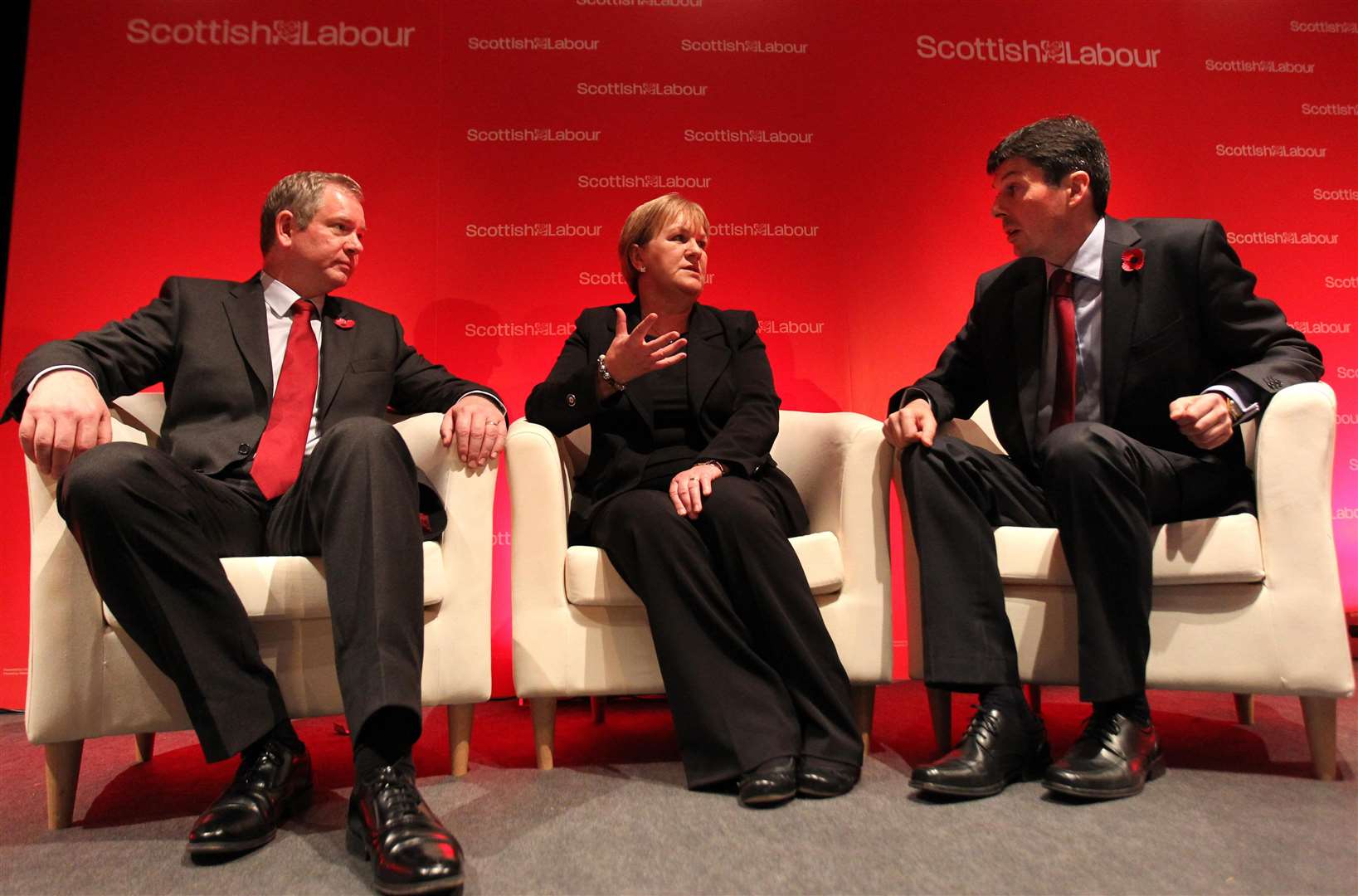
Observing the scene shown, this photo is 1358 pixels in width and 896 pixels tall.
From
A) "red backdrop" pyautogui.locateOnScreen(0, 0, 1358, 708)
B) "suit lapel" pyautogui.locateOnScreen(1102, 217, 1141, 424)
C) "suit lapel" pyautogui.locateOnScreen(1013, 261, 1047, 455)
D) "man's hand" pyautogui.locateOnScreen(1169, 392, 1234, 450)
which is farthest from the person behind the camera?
"red backdrop" pyautogui.locateOnScreen(0, 0, 1358, 708)

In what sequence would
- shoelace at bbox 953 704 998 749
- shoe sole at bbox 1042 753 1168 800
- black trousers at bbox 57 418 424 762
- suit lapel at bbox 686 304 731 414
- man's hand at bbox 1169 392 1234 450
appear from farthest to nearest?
1. suit lapel at bbox 686 304 731 414
2. man's hand at bbox 1169 392 1234 450
3. shoelace at bbox 953 704 998 749
4. shoe sole at bbox 1042 753 1168 800
5. black trousers at bbox 57 418 424 762

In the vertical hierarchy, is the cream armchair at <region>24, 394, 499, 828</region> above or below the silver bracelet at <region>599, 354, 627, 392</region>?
below

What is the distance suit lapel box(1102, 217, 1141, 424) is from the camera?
6.63 feet

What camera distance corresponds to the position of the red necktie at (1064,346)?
209cm

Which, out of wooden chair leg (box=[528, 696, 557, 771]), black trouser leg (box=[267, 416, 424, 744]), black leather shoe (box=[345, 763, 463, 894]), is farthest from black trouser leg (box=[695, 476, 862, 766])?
black leather shoe (box=[345, 763, 463, 894])

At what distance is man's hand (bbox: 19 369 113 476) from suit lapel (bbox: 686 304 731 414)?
1.18 m

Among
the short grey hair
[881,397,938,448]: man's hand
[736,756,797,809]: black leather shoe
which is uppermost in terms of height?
the short grey hair

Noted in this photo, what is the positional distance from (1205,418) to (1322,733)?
0.61m

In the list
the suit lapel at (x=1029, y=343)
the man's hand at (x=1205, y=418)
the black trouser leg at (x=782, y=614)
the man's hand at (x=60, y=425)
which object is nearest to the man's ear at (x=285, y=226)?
the man's hand at (x=60, y=425)

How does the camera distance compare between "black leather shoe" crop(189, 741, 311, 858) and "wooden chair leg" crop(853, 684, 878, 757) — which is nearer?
"black leather shoe" crop(189, 741, 311, 858)

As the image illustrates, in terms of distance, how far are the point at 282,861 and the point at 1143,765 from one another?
4.63 ft

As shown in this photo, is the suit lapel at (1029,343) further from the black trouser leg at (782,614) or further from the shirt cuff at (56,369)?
the shirt cuff at (56,369)

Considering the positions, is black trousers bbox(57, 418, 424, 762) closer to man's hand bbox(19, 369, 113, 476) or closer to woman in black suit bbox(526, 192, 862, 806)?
man's hand bbox(19, 369, 113, 476)

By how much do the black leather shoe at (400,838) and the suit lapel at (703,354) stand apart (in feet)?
3.62
